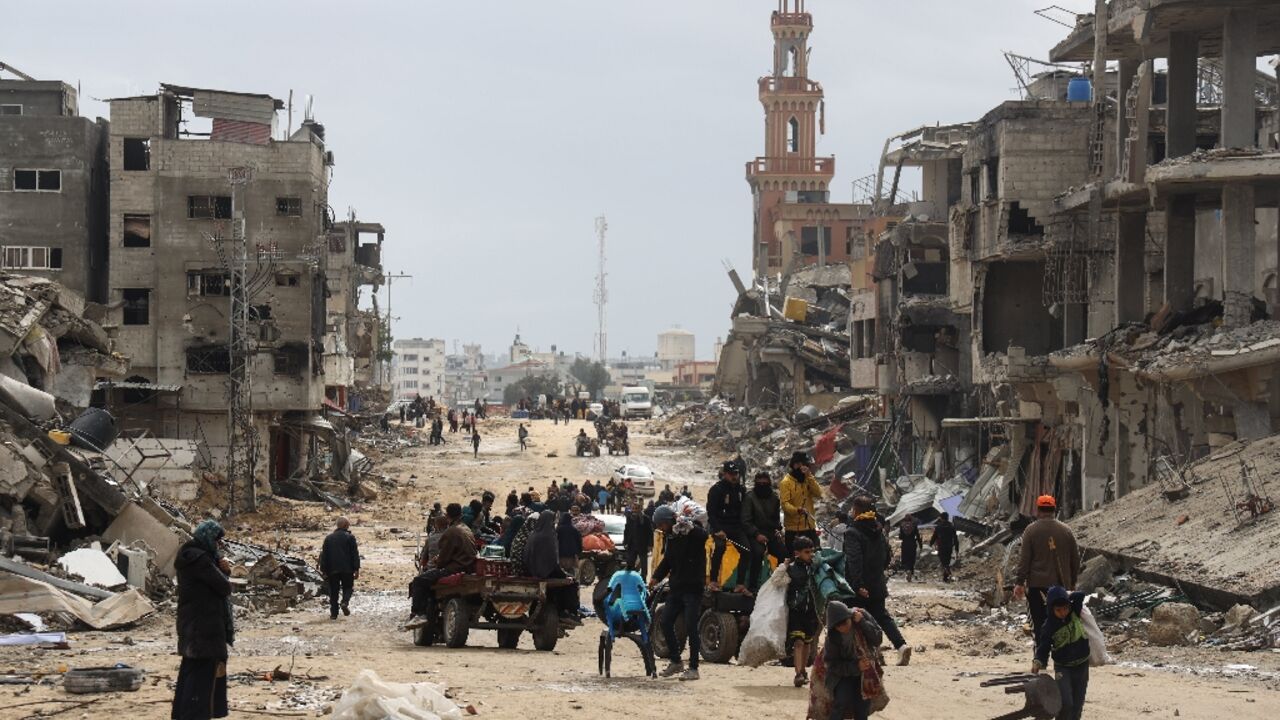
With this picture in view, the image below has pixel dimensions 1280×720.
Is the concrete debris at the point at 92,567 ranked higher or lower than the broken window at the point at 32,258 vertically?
lower

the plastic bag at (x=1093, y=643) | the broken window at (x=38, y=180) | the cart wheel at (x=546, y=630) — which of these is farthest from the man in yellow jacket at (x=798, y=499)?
the broken window at (x=38, y=180)

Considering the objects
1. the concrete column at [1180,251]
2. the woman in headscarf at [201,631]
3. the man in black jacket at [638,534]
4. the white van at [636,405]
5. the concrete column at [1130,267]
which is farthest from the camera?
the white van at [636,405]

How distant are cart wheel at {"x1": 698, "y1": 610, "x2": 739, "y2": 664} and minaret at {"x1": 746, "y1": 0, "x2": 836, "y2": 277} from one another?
371 ft

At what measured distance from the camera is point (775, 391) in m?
88.8

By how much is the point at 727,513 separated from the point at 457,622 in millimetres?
3730

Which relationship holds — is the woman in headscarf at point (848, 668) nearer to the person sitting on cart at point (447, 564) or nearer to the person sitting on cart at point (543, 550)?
the person sitting on cart at point (543, 550)

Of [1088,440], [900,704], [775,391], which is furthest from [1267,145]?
[775,391]

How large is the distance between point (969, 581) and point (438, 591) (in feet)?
43.1

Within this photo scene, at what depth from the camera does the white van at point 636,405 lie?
116 meters

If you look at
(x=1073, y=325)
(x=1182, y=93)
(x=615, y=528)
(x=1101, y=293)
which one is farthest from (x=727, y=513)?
(x=1073, y=325)

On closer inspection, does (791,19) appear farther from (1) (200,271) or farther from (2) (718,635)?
(2) (718,635)

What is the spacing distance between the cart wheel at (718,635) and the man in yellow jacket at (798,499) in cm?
90

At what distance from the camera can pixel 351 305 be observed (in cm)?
8156

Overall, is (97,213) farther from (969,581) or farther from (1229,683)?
(1229,683)
